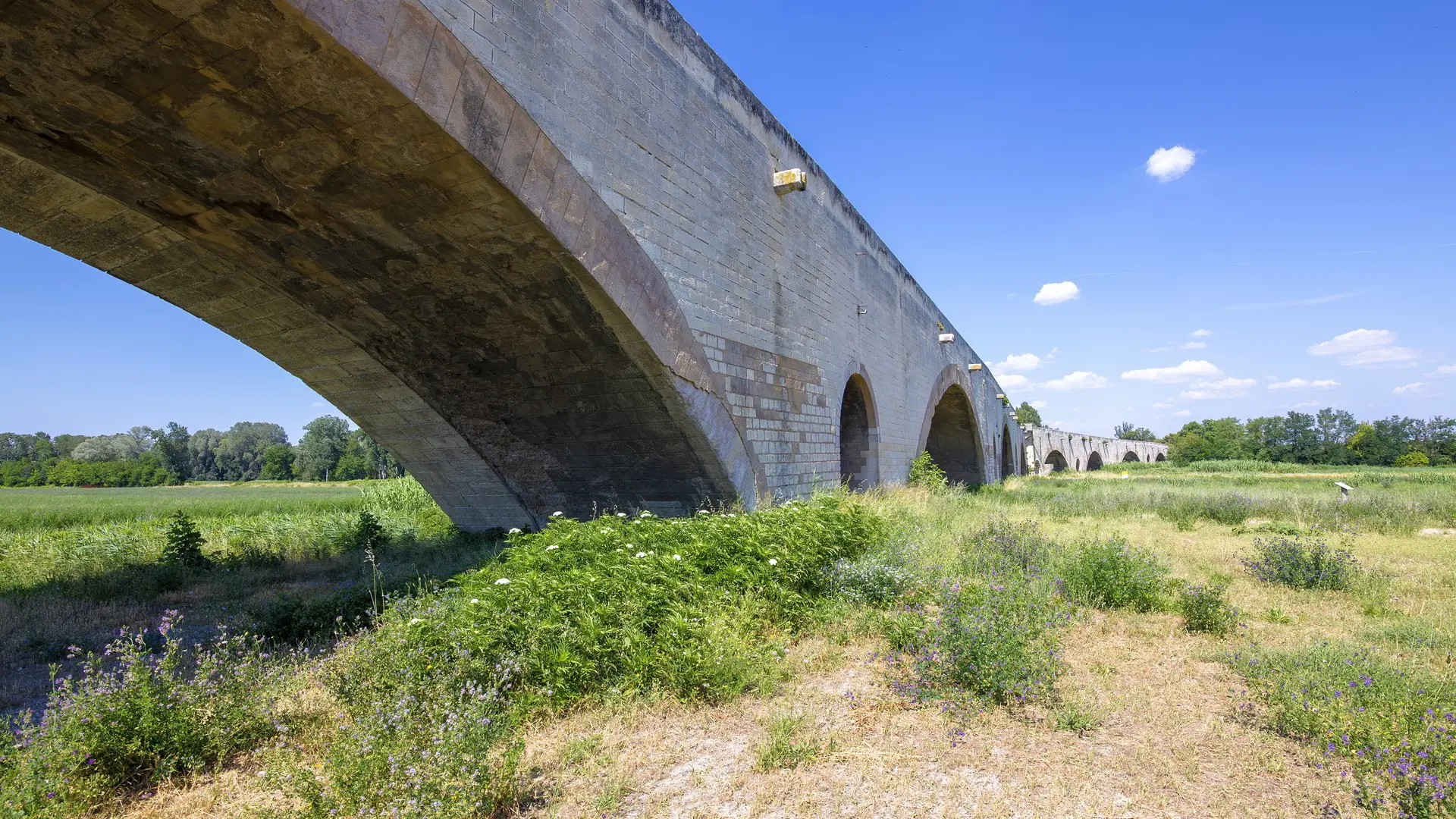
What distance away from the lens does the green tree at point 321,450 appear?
187ft

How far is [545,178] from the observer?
536 cm

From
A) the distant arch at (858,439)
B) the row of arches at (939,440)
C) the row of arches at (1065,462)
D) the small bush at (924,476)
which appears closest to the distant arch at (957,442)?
the row of arches at (939,440)

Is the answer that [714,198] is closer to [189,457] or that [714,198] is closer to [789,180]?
[789,180]

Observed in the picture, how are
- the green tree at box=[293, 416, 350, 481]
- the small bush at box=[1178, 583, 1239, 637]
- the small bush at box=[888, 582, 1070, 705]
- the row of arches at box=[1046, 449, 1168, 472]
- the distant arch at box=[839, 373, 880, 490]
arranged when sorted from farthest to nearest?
the green tree at box=[293, 416, 350, 481] → the row of arches at box=[1046, 449, 1168, 472] → the distant arch at box=[839, 373, 880, 490] → the small bush at box=[1178, 583, 1239, 637] → the small bush at box=[888, 582, 1070, 705]

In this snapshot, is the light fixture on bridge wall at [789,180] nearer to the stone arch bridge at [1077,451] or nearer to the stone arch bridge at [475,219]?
the stone arch bridge at [475,219]

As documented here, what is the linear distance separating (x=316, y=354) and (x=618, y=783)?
728 centimetres

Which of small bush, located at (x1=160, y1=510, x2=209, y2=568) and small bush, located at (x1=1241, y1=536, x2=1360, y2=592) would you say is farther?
small bush, located at (x1=160, y1=510, x2=209, y2=568)

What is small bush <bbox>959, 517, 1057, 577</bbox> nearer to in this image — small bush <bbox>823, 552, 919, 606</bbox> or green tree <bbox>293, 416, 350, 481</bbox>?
small bush <bbox>823, 552, 919, 606</bbox>

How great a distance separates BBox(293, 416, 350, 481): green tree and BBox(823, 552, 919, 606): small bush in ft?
195

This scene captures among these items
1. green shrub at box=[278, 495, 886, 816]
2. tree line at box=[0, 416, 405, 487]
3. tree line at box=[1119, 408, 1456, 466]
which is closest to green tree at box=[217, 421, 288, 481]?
tree line at box=[0, 416, 405, 487]

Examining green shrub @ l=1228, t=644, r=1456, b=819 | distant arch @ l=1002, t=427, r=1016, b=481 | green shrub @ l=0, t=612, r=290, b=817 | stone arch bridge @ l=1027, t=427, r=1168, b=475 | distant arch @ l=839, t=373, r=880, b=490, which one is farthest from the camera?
stone arch bridge @ l=1027, t=427, r=1168, b=475

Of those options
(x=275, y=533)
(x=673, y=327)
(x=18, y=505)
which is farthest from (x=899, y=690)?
(x=18, y=505)

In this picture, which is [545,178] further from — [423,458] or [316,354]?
[423,458]

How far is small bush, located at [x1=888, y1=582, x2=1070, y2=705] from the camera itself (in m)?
3.65
